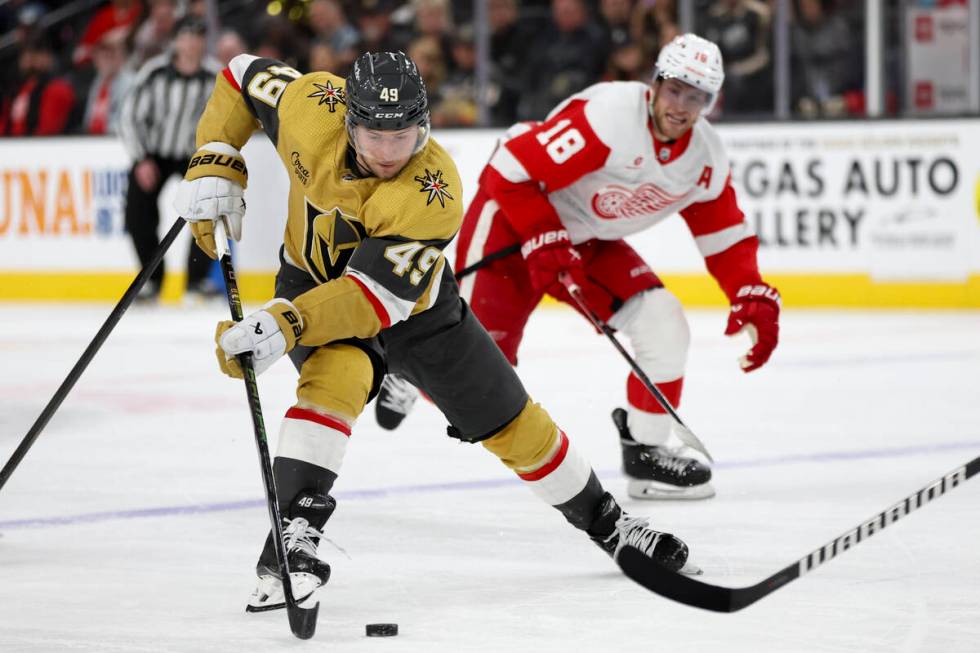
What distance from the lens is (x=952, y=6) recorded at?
321 inches

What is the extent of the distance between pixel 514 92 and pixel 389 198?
20.6 feet

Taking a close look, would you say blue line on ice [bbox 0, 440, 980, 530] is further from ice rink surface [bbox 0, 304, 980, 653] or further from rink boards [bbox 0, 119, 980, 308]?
rink boards [bbox 0, 119, 980, 308]

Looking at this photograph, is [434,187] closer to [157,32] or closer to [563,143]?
[563,143]

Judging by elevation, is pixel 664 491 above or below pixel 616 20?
below

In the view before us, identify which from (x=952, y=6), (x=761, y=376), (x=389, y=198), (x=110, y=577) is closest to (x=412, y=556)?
(x=110, y=577)

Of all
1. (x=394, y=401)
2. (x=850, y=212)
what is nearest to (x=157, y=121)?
(x=850, y=212)

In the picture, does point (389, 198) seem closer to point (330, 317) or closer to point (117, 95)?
point (330, 317)

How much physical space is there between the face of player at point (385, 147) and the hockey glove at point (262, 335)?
0.29 m

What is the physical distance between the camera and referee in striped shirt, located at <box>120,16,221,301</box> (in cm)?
889

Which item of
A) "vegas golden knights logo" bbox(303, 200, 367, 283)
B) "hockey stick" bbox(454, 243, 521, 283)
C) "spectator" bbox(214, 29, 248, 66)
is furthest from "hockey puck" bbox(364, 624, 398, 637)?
"spectator" bbox(214, 29, 248, 66)

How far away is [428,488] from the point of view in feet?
13.7

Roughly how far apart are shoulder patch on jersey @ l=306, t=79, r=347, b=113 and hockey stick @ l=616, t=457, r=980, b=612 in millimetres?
1035

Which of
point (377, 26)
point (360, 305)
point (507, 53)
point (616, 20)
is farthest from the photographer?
point (377, 26)

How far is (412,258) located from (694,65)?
1.28 metres
